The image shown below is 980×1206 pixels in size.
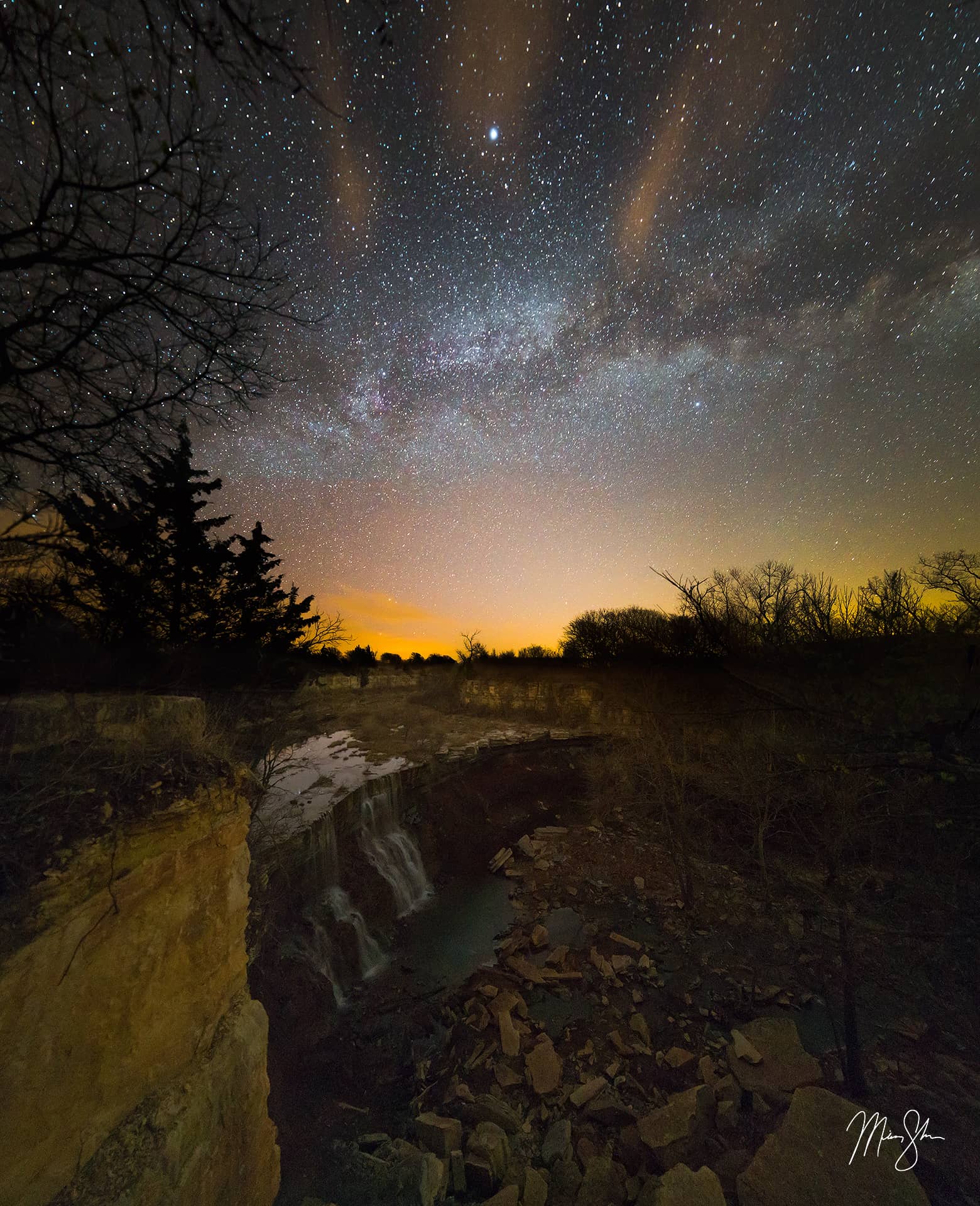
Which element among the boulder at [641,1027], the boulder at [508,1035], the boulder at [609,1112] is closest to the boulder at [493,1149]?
the boulder at [609,1112]

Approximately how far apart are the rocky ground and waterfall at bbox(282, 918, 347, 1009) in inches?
37.3

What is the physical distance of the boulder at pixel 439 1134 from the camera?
19.4 feet

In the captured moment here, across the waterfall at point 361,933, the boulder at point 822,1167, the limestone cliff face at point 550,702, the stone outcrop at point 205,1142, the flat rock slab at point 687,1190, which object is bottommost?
the waterfall at point 361,933

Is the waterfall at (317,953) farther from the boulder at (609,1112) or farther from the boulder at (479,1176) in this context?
the boulder at (609,1112)

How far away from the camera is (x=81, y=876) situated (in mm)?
2695

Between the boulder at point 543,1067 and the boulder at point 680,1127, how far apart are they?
60.8 inches

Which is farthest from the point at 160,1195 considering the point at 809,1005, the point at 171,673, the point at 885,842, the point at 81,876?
the point at 885,842

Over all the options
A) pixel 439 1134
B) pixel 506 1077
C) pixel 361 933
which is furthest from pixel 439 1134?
pixel 361 933

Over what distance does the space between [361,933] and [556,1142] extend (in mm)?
6728

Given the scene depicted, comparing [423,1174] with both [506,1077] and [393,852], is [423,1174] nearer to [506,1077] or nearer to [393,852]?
[506,1077]

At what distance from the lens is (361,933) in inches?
444

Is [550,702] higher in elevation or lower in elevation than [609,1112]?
higher

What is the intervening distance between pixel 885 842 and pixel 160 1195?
1631 cm

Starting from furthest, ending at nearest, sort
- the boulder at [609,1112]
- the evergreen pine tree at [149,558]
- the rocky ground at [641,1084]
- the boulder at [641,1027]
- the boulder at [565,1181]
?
the boulder at [641,1027] → the boulder at [609,1112] → the boulder at [565,1181] → the rocky ground at [641,1084] → the evergreen pine tree at [149,558]
